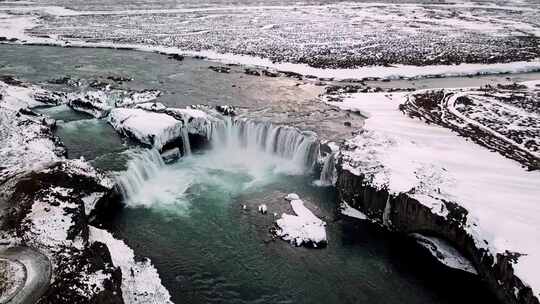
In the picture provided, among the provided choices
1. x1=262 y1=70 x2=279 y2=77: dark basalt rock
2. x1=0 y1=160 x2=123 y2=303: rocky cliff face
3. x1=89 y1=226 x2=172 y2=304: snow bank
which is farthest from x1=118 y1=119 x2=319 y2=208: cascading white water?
x1=262 y1=70 x2=279 y2=77: dark basalt rock

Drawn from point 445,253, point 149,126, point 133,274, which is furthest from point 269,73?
point 133,274

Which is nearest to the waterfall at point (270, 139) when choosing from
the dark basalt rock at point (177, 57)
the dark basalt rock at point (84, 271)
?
the dark basalt rock at point (84, 271)

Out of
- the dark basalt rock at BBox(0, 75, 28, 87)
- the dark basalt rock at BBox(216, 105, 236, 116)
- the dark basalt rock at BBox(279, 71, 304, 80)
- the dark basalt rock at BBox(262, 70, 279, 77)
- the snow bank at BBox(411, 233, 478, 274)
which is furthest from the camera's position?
the dark basalt rock at BBox(262, 70, 279, 77)

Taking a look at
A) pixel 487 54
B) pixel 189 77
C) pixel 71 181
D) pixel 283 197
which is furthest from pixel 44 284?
pixel 487 54

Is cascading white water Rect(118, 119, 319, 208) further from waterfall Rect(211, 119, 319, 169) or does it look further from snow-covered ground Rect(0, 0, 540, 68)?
Answer: snow-covered ground Rect(0, 0, 540, 68)

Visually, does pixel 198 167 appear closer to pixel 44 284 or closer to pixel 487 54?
pixel 44 284
